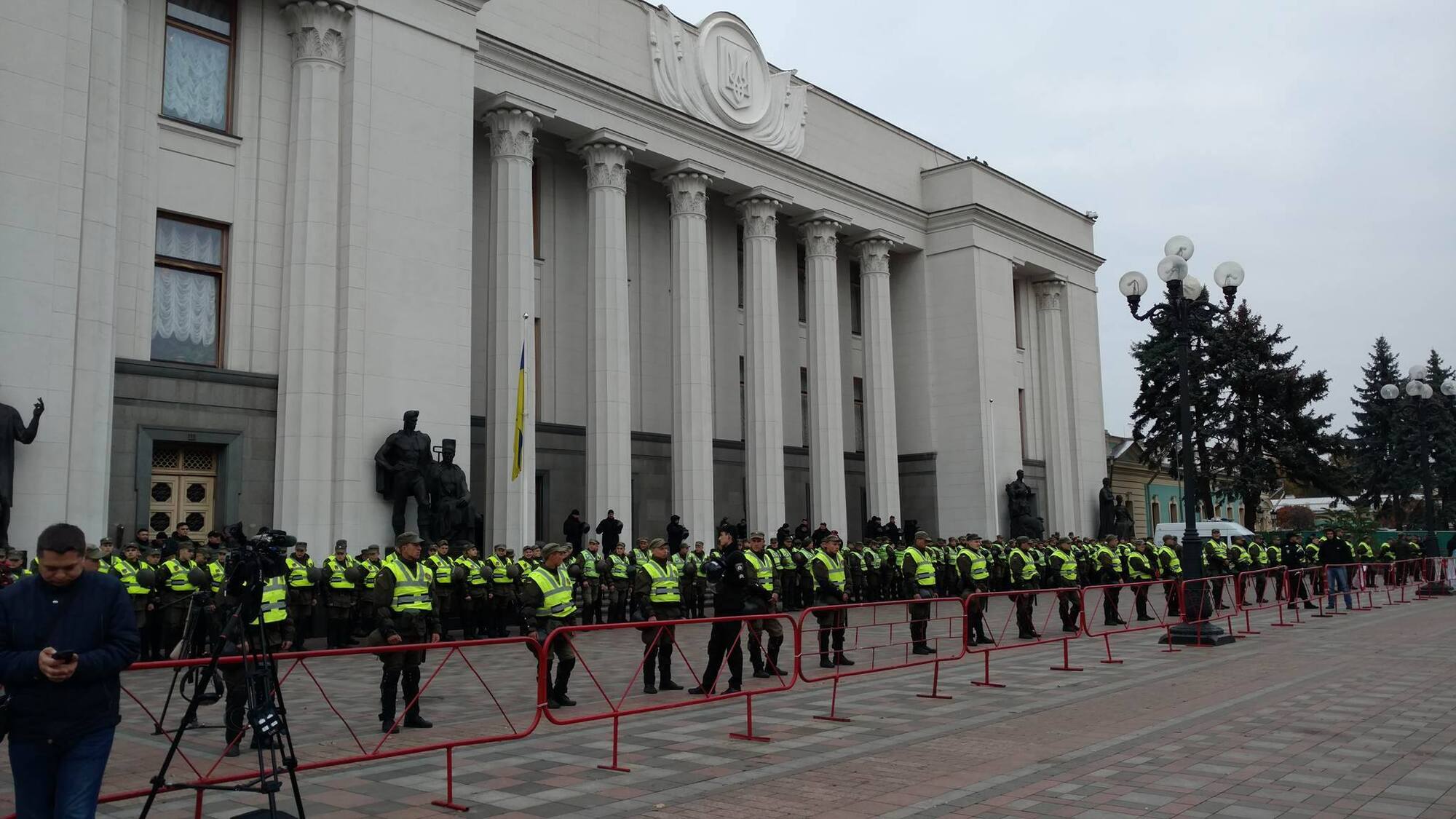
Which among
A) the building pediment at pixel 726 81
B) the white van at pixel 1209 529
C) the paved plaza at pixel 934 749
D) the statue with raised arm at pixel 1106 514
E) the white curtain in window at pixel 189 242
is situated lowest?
the paved plaza at pixel 934 749

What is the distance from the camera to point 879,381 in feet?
116

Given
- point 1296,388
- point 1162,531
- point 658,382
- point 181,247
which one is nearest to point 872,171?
point 658,382

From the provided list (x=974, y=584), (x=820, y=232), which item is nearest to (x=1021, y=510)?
(x=820, y=232)

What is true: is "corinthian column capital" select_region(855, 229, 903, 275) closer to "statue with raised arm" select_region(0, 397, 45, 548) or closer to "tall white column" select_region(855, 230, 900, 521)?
"tall white column" select_region(855, 230, 900, 521)

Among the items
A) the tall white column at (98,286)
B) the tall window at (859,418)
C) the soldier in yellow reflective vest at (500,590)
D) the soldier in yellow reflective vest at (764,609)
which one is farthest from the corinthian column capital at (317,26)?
the tall window at (859,418)

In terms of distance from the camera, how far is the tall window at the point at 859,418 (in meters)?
37.2

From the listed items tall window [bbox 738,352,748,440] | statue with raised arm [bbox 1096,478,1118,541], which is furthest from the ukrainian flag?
statue with raised arm [bbox 1096,478,1118,541]

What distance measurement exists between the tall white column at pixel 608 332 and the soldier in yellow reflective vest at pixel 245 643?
13.0 metres

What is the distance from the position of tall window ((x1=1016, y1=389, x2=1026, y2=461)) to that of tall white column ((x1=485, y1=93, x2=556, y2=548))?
70.4ft

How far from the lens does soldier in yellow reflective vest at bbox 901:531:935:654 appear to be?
13883 mm

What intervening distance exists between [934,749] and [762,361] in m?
22.3

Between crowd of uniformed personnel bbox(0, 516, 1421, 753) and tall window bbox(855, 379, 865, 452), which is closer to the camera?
crowd of uniformed personnel bbox(0, 516, 1421, 753)

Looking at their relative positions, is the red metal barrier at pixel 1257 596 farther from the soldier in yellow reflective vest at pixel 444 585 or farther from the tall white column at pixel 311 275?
the tall white column at pixel 311 275

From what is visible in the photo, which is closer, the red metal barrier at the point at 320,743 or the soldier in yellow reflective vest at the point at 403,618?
the red metal barrier at the point at 320,743
